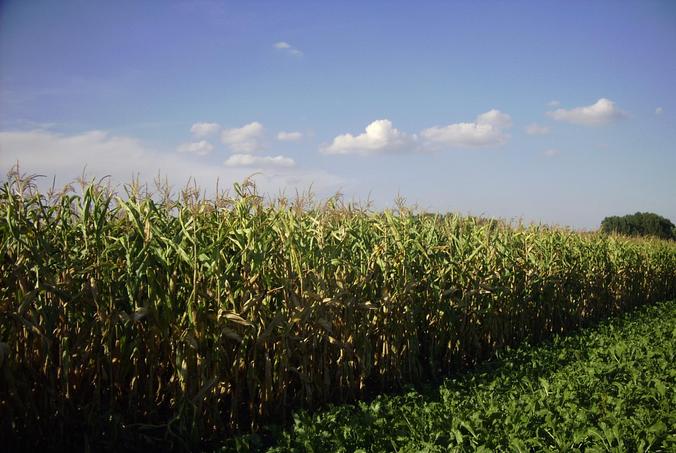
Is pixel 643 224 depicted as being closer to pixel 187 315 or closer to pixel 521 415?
pixel 521 415

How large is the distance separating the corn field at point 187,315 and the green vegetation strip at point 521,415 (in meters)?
0.51

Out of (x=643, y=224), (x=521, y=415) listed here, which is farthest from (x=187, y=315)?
(x=643, y=224)

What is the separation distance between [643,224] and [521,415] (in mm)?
46756

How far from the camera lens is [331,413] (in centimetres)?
480

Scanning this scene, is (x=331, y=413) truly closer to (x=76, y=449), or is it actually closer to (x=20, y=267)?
(x=76, y=449)

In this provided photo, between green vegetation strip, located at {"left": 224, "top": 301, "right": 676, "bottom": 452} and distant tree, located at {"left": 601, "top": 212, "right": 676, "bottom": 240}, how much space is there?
137ft

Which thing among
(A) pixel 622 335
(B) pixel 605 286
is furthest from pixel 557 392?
(B) pixel 605 286

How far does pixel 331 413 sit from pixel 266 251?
5.05 ft

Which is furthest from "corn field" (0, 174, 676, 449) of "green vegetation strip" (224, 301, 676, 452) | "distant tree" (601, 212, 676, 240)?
"distant tree" (601, 212, 676, 240)

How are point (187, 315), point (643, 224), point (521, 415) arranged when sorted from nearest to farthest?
1. point (187, 315)
2. point (521, 415)
3. point (643, 224)

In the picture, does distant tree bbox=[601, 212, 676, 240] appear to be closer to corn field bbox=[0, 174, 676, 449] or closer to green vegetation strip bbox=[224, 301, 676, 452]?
green vegetation strip bbox=[224, 301, 676, 452]

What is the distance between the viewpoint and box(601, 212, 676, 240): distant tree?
144 ft

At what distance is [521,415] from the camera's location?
15.0ft

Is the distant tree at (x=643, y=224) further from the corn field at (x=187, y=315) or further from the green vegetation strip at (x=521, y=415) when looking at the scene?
the corn field at (x=187, y=315)
